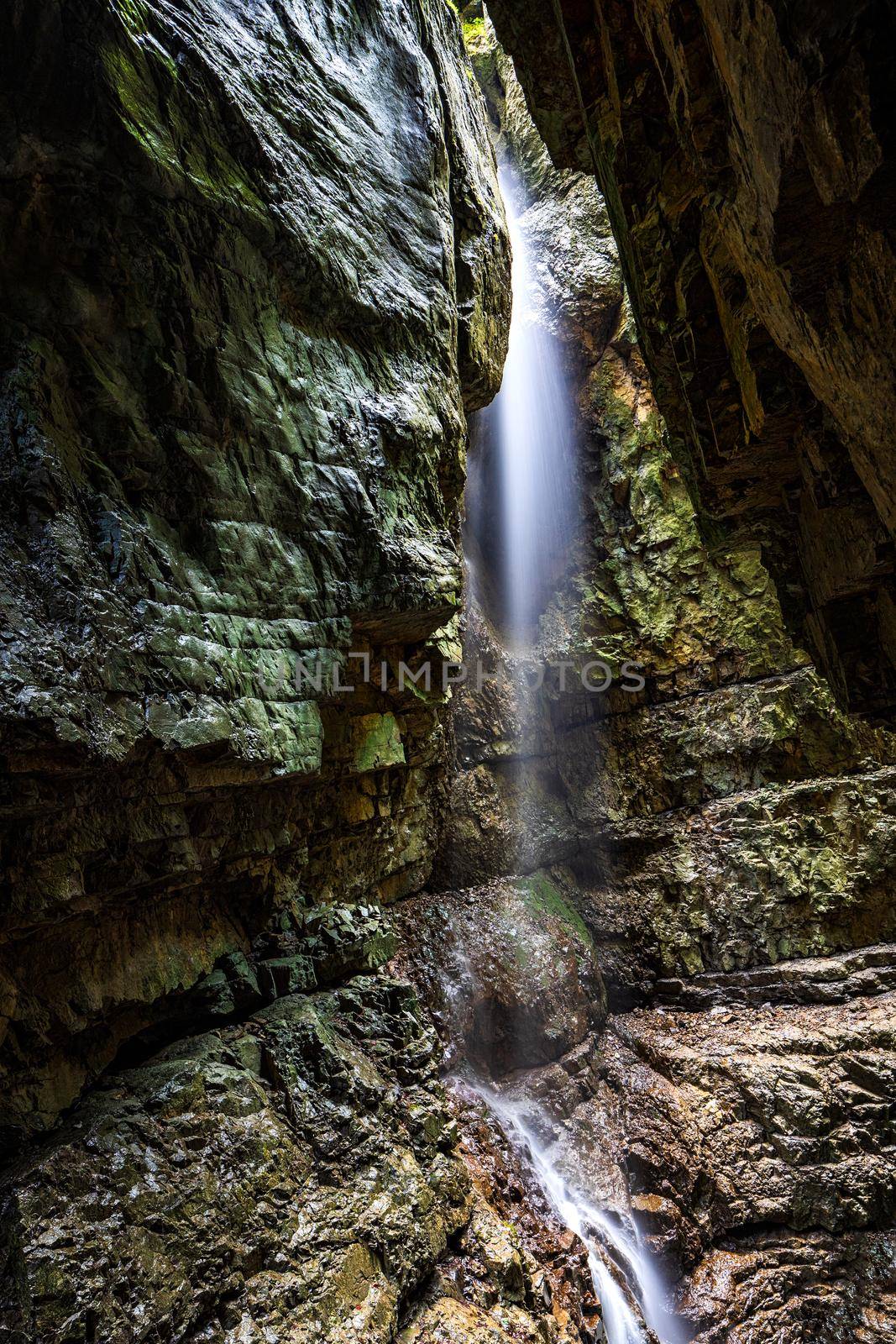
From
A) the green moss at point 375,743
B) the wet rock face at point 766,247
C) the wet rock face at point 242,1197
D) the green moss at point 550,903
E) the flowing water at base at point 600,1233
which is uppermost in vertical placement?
the wet rock face at point 766,247

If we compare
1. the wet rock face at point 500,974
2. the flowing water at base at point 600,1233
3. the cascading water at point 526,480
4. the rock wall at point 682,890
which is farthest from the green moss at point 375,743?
the cascading water at point 526,480

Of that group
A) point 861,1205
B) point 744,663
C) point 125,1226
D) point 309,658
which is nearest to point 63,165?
point 309,658

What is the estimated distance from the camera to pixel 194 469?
473 centimetres

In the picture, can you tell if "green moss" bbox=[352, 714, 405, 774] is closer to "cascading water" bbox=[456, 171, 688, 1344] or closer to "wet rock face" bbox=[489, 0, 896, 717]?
"wet rock face" bbox=[489, 0, 896, 717]

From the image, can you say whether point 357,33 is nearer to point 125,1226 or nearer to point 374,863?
point 374,863

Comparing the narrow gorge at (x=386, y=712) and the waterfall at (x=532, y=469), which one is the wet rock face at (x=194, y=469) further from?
the waterfall at (x=532, y=469)

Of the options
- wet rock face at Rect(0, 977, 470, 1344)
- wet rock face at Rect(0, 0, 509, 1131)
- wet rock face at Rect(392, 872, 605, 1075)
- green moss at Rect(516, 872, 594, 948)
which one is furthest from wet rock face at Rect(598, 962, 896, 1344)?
wet rock face at Rect(0, 0, 509, 1131)

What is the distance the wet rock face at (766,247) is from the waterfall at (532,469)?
260 inches

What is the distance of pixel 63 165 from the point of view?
3916 millimetres

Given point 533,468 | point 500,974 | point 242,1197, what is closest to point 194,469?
point 242,1197

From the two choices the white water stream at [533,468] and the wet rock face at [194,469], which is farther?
the white water stream at [533,468]

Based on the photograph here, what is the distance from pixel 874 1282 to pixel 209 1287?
263 inches

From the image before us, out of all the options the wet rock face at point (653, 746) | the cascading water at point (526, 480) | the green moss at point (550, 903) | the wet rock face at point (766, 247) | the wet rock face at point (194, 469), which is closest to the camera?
the wet rock face at point (766, 247)

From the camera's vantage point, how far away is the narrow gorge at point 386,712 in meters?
3.56
